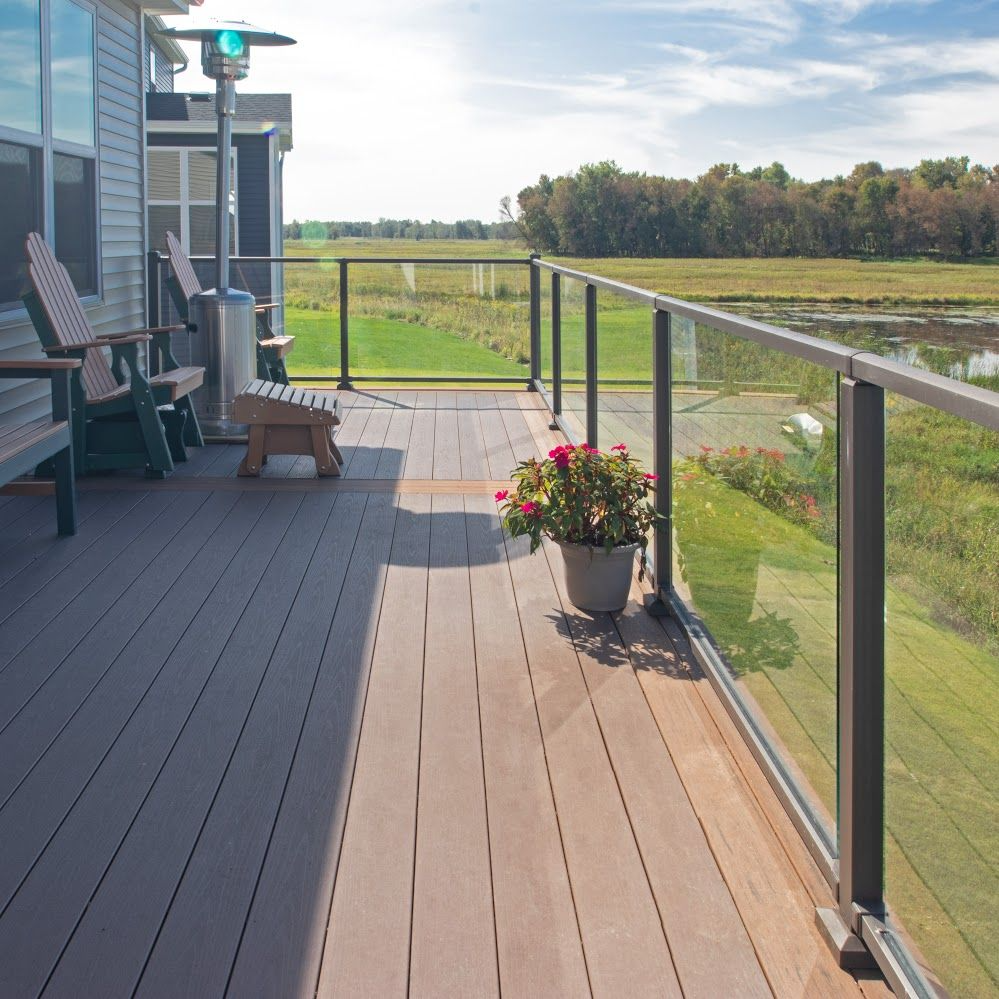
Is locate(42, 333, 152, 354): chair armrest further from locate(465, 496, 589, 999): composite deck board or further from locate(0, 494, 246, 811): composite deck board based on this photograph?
locate(465, 496, 589, 999): composite deck board

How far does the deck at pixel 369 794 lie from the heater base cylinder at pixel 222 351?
2.46m

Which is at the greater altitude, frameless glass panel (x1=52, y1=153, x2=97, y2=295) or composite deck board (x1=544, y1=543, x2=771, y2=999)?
frameless glass panel (x1=52, y1=153, x2=97, y2=295)

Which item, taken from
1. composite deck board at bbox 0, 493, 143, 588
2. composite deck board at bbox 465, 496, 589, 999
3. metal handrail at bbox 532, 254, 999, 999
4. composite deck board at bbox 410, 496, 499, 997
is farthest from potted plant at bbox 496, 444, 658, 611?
composite deck board at bbox 0, 493, 143, 588

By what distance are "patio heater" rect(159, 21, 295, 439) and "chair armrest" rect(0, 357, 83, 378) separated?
190cm

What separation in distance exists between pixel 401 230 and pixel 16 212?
32.6m

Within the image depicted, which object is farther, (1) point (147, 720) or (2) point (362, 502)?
(2) point (362, 502)

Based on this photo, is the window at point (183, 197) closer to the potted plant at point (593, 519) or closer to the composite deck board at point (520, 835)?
the potted plant at point (593, 519)

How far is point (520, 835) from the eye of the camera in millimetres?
2084

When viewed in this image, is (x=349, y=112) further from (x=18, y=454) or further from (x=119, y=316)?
(x=18, y=454)

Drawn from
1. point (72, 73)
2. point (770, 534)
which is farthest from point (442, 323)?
point (770, 534)

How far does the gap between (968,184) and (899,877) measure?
105 ft

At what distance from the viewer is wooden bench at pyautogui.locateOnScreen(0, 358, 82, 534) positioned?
3.97m

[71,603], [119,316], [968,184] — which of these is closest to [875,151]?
[968,184]

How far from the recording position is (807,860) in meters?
2.00
